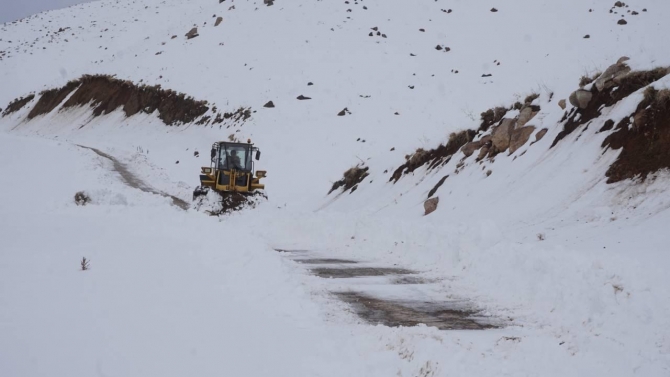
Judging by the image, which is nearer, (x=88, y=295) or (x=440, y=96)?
(x=88, y=295)

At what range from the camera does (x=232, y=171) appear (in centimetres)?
2008

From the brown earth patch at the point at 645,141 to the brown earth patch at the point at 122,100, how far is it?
27050mm

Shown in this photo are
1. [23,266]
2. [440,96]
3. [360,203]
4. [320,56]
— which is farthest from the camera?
[320,56]

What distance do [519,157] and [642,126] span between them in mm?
3499

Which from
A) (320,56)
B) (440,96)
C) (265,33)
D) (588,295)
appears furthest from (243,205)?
(265,33)

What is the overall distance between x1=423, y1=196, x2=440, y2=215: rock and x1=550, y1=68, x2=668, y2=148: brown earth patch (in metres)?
3.18

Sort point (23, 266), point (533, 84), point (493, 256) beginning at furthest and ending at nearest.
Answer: point (533, 84) < point (493, 256) < point (23, 266)

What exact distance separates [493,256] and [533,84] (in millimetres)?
23993

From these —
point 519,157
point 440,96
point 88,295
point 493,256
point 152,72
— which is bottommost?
point 88,295

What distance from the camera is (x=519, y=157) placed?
13688mm

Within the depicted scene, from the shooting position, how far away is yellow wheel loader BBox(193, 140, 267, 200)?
65.7 feet

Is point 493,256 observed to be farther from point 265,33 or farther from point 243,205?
point 265,33

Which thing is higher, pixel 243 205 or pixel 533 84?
pixel 533 84

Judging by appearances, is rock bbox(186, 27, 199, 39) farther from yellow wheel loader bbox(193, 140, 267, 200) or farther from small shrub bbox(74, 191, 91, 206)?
small shrub bbox(74, 191, 91, 206)
